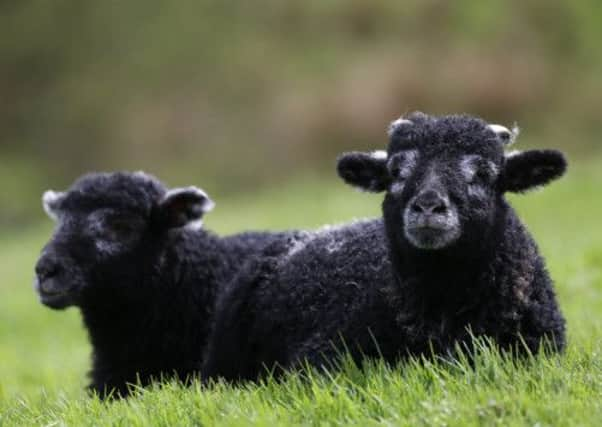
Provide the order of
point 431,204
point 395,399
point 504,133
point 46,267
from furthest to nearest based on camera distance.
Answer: point 46,267 < point 504,133 < point 431,204 < point 395,399

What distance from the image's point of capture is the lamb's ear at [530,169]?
688 cm

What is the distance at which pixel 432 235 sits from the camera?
6.32 meters

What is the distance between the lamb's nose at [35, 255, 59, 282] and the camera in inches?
345

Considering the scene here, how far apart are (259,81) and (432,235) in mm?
39148

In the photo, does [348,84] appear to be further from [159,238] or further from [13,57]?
[159,238]

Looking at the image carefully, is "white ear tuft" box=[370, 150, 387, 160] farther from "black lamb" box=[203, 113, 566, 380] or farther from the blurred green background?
the blurred green background

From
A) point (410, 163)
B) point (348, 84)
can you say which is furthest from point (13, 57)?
point (410, 163)

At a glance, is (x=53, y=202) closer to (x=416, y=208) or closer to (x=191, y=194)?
(x=191, y=194)

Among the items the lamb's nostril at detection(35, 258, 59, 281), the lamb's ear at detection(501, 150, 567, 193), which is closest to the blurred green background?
the lamb's nostril at detection(35, 258, 59, 281)

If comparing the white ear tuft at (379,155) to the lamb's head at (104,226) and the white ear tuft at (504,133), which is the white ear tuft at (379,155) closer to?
the white ear tuft at (504,133)

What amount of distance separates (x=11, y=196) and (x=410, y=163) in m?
37.9

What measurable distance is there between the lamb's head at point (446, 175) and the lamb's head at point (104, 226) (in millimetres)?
2832

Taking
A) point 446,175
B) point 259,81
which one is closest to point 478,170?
point 446,175

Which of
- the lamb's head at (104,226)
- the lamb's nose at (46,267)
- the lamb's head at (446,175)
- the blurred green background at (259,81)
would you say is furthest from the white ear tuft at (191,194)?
the blurred green background at (259,81)
